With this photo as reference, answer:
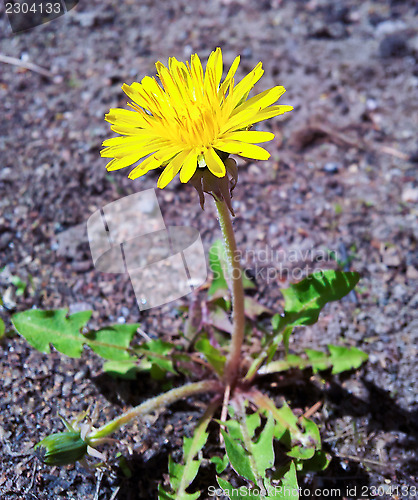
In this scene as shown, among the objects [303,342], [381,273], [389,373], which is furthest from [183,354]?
[381,273]

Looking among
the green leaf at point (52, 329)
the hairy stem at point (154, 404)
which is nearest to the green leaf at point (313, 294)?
the hairy stem at point (154, 404)

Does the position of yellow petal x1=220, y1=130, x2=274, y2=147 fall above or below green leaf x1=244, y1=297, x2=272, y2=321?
above

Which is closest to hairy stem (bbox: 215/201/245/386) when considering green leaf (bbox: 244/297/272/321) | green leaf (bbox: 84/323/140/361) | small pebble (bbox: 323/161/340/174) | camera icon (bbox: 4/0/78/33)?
green leaf (bbox: 244/297/272/321)

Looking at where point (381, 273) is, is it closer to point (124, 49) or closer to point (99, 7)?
point (124, 49)

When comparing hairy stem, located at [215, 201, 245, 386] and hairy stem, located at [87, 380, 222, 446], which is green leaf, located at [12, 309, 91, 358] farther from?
hairy stem, located at [215, 201, 245, 386]

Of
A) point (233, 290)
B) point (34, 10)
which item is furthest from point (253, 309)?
point (34, 10)

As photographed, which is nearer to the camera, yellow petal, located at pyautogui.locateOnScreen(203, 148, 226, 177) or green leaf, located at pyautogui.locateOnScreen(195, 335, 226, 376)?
yellow petal, located at pyautogui.locateOnScreen(203, 148, 226, 177)

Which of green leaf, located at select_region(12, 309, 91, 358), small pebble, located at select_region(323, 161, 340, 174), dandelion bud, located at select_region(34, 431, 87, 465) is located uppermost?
small pebble, located at select_region(323, 161, 340, 174)

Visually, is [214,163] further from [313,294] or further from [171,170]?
[313,294]
